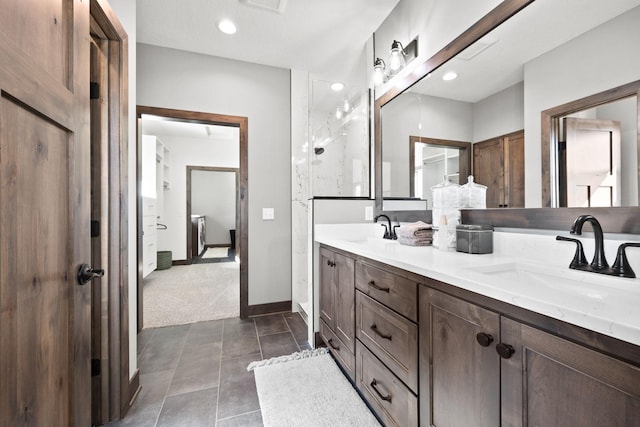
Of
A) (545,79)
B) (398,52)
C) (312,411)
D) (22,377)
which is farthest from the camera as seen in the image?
(398,52)

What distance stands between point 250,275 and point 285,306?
543mm

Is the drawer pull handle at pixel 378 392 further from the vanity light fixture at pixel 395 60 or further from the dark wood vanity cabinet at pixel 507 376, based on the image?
the vanity light fixture at pixel 395 60

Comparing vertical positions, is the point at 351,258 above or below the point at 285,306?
above

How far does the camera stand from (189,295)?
3568mm

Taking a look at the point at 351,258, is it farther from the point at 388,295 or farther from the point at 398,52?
the point at 398,52

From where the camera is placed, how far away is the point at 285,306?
304cm

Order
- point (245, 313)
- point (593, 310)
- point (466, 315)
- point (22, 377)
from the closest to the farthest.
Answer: point (593, 310) < point (22, 377) < point (466, 315) < point (245, 313)

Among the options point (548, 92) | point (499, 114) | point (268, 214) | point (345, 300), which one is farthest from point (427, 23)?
point (268, 214)

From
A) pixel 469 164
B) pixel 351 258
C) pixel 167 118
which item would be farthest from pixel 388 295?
pixel 167 118

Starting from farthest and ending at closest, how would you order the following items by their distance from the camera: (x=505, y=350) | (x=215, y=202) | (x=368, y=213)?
(x=215, y=202)
(x=368, y=213)
(x=505, y=350)

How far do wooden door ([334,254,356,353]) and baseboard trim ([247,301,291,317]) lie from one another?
4.25ft

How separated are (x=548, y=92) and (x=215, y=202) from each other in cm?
839

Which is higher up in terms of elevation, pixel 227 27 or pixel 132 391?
pixel 227 27

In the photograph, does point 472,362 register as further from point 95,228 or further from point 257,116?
point 257,116
